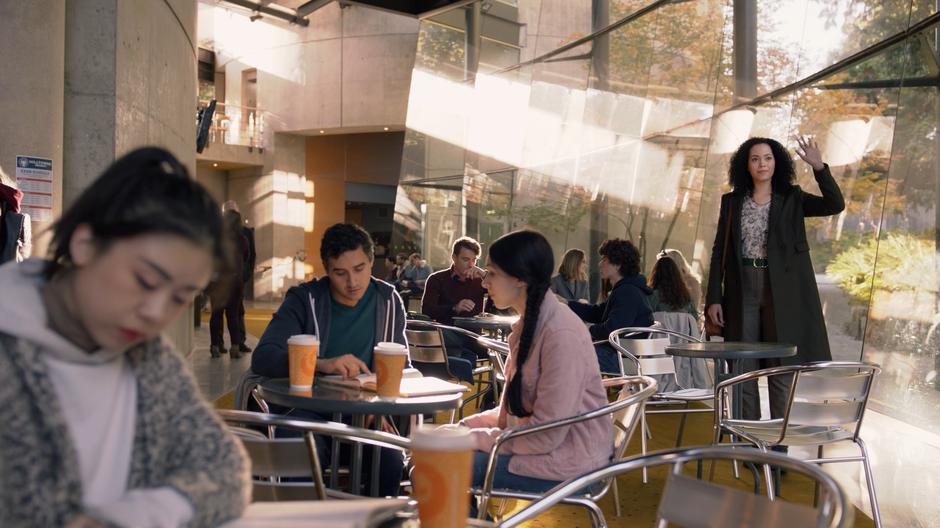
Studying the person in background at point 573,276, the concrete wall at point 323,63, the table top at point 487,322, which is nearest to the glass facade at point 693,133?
the person in background at point 573,276

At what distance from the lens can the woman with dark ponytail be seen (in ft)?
7.79

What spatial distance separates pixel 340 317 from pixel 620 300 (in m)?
2.54

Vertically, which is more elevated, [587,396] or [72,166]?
[72,166]

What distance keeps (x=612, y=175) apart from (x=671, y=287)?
3.85 meters

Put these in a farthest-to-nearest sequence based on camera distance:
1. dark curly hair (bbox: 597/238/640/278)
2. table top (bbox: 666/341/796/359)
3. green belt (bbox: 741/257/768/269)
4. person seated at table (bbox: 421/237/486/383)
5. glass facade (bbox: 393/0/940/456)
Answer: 1. person seated at table (bbox: 421/237/486/383)
2. dark curly hair (bbox: 597/238/640/278)
3. glass facade (bbox: 393/0/940/456)
4. green belt (bbox: 741/257/768/269)
5. table top (bbox: 666/341/796/359)

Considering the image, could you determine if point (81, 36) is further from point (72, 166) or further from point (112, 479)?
→ point (112, 479)

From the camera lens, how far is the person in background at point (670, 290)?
5836mm

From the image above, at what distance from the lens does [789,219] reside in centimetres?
425

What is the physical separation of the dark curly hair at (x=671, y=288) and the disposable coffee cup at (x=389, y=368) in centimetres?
378

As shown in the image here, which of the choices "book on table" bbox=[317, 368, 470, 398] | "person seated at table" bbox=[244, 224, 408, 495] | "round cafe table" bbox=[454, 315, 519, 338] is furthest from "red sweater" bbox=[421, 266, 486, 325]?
"book on table" bbox=[317, 368, 470, 398]

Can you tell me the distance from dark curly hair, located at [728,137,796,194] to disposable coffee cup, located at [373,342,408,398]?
2.60 m

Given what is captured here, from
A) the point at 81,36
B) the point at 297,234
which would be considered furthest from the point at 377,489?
the point at 297,234

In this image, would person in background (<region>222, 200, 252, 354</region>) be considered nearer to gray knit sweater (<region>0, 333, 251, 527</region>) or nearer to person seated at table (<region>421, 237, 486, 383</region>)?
person seated at table (<region>421, 237, 486, 383</region>)

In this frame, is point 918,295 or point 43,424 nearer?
point 43,424
